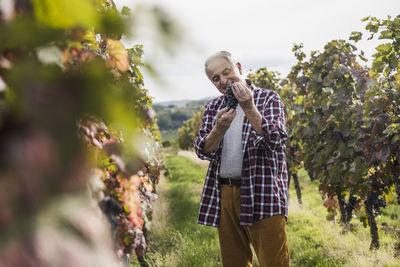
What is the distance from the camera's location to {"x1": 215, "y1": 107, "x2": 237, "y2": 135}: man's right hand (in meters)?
1.86

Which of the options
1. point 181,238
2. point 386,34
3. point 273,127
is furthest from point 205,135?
point 181,238

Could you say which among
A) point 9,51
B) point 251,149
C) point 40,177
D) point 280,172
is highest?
point 251,149

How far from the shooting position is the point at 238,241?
88.4 inches

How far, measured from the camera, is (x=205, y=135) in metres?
2.25

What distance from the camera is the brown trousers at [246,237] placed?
1.99 metres

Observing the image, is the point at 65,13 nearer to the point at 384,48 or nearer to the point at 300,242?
the point at 384,48

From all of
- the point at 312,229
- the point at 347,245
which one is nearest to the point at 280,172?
the point at 347,245

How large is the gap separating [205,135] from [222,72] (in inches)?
18.5

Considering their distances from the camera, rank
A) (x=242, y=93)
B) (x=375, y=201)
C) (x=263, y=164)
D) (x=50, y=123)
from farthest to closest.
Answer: (x=375, y=201)
(x=263, y=164)
(x=242, y=93)
(x=50, y=123)

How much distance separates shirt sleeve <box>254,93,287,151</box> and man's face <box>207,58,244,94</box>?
1.03 feet

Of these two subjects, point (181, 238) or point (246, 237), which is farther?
point (181, 238)

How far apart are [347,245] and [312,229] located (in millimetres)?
A: 1135

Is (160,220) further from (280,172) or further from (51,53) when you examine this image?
(51,53)

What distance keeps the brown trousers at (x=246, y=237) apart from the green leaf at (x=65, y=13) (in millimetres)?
1868
